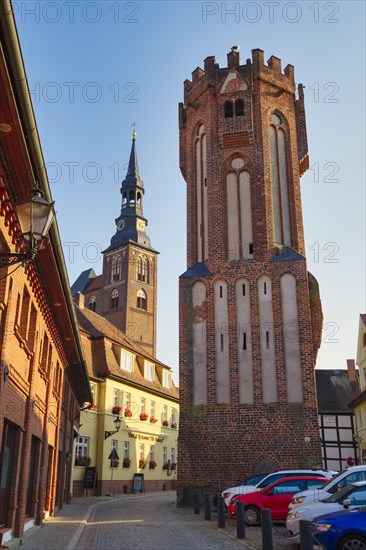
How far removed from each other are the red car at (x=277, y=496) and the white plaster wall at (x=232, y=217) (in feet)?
35.2

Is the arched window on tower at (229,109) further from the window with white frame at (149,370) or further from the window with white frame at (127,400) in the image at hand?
the window with white frame at (149,370)

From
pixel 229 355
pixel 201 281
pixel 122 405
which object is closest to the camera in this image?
pixel 229 355

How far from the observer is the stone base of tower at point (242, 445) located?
68.5ft

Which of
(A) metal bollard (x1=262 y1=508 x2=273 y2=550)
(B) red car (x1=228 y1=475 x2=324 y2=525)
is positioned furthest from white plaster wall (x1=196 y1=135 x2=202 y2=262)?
(A) metal bollard (x1=262 y1=508 x2=273 y2=550)

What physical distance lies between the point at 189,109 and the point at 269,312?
37.5 ft

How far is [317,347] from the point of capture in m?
23.7

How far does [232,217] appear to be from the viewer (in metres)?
24.8

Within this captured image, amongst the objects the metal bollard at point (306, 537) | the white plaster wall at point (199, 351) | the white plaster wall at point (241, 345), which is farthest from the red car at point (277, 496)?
the metal bollard at point (306, 537)

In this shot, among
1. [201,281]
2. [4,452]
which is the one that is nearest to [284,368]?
[201,281]

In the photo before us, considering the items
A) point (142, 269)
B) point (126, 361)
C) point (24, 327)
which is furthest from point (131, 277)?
point (24, 327)

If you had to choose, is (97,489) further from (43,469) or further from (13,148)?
(13,148)

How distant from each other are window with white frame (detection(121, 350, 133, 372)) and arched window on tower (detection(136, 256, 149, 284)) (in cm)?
3488

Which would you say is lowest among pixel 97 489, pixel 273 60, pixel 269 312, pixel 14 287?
pixel 97 489

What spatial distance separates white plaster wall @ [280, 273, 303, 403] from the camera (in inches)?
852
